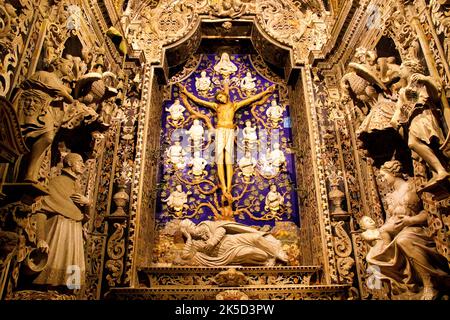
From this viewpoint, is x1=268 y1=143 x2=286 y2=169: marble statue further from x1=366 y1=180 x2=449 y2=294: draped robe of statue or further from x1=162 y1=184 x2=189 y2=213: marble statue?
x1=366 y1=180 x2=449 y2=294: draped robe of statue

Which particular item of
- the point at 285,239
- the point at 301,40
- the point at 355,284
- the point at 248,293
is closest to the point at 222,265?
the point at 248,293

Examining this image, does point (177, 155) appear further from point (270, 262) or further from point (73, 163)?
point (73, 163)

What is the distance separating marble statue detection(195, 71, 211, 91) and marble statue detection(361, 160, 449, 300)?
12.3 ft

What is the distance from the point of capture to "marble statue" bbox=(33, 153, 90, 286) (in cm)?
367

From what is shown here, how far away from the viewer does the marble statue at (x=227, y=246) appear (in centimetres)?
528

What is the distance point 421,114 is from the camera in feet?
12.2

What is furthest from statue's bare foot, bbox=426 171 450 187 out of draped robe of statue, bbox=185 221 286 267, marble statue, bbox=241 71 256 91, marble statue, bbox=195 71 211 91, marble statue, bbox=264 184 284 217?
marble statue, bbox=195 71 211 91

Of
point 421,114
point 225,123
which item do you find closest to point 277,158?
point 225,123

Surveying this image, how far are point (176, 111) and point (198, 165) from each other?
111 cm

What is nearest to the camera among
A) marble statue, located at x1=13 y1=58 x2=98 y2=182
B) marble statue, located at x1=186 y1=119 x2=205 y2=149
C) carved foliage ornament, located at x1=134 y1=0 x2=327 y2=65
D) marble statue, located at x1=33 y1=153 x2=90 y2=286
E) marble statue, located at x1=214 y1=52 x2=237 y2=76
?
marble statue, located at x1=13 y1=58 x2=98 y2=182

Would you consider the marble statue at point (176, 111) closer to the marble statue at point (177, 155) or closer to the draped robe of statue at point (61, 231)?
the marble statue at point (177, 155)

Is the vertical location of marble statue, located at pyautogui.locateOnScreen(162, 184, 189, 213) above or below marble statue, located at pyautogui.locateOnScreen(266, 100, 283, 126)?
below

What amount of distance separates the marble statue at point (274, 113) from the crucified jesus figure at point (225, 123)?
0.67 feet

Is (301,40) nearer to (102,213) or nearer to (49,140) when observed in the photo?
(102,213)
